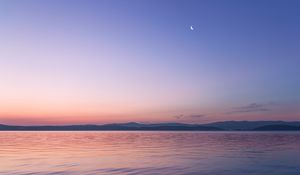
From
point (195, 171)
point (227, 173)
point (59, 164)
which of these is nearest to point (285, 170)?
point (227, 173)

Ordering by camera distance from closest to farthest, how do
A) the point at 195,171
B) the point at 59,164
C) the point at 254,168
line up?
1. the point at 195,171
2. the point at 254,168
3. the point at 59,164

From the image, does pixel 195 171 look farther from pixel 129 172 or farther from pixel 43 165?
pixel 43 165

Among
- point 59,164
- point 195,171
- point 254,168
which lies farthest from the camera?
point 59,164

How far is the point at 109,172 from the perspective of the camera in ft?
98.5

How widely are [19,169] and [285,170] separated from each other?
22.4 metres

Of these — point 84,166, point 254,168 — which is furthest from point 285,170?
point 84,166

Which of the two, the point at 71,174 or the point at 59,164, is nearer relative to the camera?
the point at 71,174

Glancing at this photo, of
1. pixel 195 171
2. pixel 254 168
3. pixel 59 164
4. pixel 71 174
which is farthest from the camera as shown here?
pixel 59 164

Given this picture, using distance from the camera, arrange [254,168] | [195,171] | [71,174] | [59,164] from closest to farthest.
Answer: [71,174], [195,171], [254,168], [59,164]

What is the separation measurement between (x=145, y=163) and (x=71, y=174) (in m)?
9.61

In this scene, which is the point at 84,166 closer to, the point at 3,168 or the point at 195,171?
the point at 3,168

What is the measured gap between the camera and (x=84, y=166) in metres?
33.8

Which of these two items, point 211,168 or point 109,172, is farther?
point 211,168

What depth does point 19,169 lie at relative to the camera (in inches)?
1225
